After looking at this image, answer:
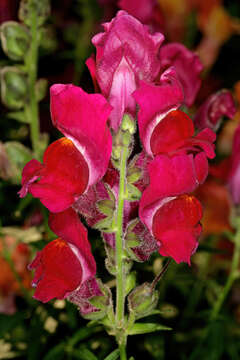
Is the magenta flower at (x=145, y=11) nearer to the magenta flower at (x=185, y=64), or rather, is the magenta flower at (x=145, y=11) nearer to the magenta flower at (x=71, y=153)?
the magenta flower at (x=185, y=64)

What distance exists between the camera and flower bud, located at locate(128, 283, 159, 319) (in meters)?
0.42

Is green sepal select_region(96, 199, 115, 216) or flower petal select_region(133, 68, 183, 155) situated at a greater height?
flower petal select_region(133, 68, 183, 155)

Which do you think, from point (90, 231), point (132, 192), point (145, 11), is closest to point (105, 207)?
point (132, 192)

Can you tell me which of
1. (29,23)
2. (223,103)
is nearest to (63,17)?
(29,23)

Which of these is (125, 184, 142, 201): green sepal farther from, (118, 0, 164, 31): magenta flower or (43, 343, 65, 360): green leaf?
(118, 0, 164, 31): magenta flower

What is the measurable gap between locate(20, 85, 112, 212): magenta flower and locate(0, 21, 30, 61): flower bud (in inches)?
8.5

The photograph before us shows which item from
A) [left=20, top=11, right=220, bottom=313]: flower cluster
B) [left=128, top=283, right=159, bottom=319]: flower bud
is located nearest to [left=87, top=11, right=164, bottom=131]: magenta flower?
[left=20, top=11, right=220, bottom=313]: flower cluster

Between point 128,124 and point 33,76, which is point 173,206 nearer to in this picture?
point 128,124

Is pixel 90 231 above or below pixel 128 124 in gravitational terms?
below

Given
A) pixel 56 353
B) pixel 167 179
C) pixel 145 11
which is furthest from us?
pixel 145 11

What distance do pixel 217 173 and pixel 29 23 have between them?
252 mm

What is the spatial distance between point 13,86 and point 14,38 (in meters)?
0.05

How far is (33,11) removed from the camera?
588mm

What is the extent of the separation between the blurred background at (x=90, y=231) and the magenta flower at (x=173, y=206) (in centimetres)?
13
